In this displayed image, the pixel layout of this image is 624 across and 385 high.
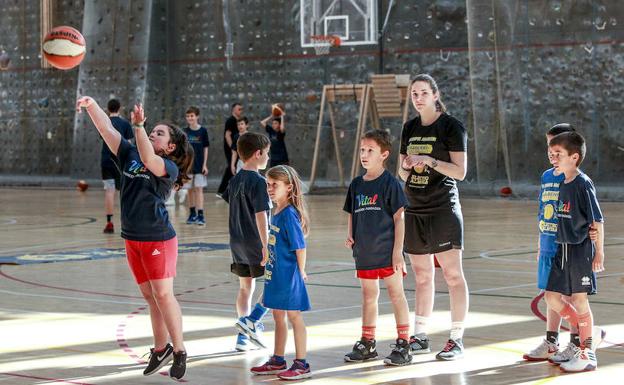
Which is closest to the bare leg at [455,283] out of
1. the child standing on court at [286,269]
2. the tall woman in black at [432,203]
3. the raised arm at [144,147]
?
the tall woman in black at [432,203]

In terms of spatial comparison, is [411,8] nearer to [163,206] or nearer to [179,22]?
[179,22]

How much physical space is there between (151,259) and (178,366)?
700 millimetres

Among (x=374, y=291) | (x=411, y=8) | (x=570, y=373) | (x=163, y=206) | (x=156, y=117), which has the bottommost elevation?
(x=570, y=373)

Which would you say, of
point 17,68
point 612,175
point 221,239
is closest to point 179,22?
point 17,68

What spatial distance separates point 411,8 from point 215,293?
16998 millimetres

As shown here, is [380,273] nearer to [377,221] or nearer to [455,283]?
[377,221]

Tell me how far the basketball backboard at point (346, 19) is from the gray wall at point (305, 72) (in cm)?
50

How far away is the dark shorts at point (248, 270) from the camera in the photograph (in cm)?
836

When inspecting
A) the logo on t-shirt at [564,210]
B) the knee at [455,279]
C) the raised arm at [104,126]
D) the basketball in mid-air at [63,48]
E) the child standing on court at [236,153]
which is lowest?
the knee at [455,279]

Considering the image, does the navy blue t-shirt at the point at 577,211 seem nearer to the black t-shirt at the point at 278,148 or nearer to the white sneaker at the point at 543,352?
the white sneaker at the point at 543,352

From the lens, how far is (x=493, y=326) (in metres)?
9.08

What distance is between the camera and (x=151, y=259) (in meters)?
7.36

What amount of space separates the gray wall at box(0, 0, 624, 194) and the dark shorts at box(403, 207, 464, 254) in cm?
1723

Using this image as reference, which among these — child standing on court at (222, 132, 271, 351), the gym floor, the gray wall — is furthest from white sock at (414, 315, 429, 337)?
the gray wall
